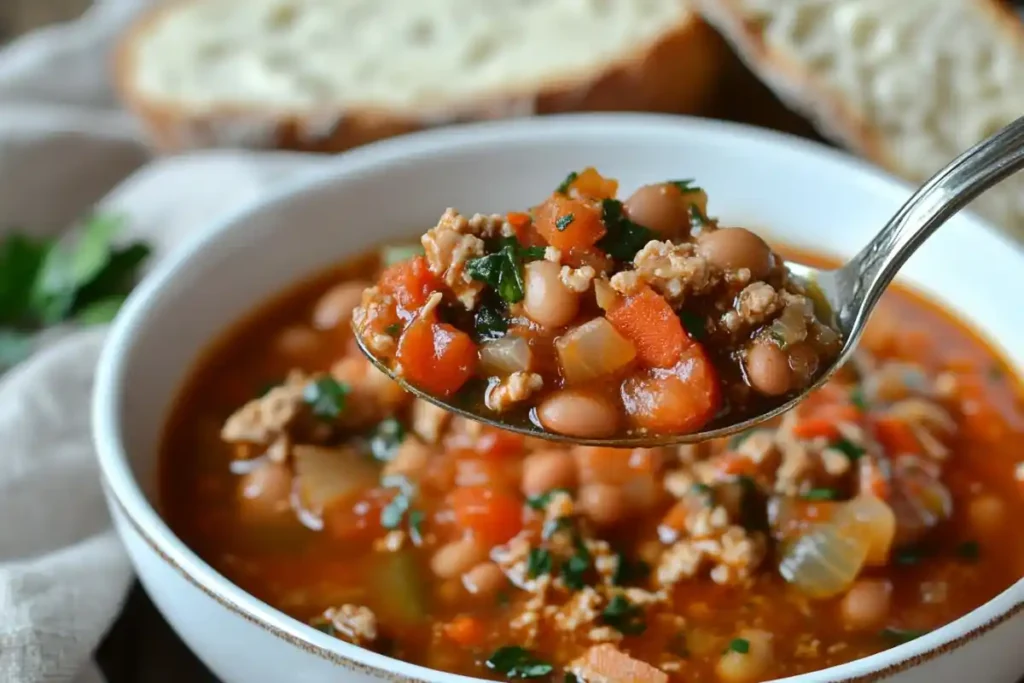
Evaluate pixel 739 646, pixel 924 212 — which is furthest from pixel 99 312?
pixel 924 212

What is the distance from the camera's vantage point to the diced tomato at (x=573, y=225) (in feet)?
7.55

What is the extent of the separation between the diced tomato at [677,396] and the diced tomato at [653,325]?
0.02 meters

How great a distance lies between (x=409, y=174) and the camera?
356 cm

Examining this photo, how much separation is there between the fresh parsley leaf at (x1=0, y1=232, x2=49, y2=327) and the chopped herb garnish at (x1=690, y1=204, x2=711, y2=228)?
2424mm

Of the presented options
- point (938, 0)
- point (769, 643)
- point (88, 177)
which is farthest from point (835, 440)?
point (88, 177)

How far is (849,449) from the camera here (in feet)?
9.22

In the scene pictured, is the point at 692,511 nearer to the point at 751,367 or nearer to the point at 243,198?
the point at 751,367

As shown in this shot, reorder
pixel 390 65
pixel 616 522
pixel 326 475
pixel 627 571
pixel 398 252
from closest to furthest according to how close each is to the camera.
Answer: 1. pixel 627 571
2. pixel 616 522
3. pixel 326 475
4. pixel 398 252
5. pixel 390 65

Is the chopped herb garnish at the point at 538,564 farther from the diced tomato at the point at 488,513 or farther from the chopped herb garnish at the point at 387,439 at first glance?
the chopped herb garnish at the point at 387,439

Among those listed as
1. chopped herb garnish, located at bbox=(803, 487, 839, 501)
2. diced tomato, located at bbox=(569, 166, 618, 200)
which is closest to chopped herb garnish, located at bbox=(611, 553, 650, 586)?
chopped herb garnish, located at bbox=(803, 487, 839, 501)

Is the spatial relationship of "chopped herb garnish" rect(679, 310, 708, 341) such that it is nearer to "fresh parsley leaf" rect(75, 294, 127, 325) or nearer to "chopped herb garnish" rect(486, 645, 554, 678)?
"chopped herb garnish" rect(486, 645, 554, 678)

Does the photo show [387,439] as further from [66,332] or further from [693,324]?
[66,332]

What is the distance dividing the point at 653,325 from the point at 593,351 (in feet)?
0.43

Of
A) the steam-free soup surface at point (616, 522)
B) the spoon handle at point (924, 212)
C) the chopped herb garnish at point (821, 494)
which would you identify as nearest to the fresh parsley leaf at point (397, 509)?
the steam-free soup surface at point (616, 522)
